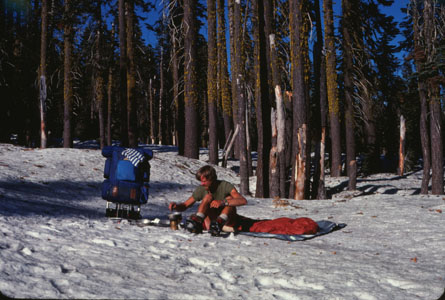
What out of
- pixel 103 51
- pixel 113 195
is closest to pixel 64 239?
pixel 113 195

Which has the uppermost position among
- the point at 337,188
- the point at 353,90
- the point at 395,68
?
the point at 395,68

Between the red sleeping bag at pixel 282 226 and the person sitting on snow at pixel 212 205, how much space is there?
1.09 feet

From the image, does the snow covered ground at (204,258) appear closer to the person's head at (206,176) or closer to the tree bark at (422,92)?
the person's head at (206,176)

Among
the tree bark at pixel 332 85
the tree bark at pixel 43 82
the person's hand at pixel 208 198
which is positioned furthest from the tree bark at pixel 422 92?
the tree bark at pixel 43 82

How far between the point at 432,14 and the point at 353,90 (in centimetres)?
441

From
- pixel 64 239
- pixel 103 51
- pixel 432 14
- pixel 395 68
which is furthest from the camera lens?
Result: pixel 395 68

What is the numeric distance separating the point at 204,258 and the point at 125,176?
273 centimetres

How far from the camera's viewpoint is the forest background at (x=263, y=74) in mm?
12328

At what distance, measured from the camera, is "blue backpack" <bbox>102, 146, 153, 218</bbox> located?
6.70m

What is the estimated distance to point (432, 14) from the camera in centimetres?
1597

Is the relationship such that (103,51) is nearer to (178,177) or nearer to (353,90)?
(178,177)

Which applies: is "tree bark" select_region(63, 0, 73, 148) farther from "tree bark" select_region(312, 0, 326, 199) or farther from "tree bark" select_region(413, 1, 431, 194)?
A: "tree bark" select_region(413, 1, 431, 194)

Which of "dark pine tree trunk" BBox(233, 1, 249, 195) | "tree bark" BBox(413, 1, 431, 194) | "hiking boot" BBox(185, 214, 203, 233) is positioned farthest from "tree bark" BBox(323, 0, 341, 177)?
"hiking boot" BBox(185, 214, 203, 233)

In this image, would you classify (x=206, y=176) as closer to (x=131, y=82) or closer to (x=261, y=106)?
(x=261, y=106)
